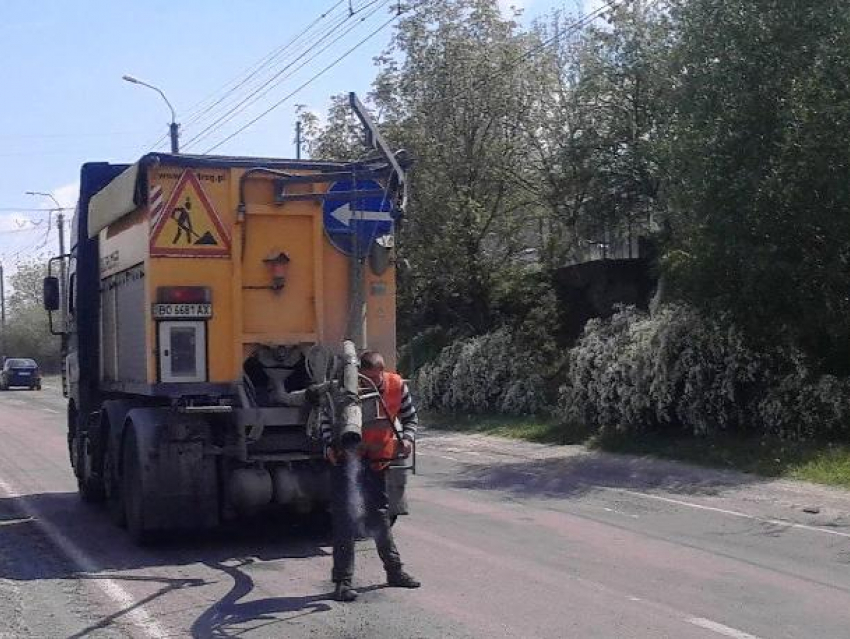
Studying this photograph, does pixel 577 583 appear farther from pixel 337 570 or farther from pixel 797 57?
pixel 797 57

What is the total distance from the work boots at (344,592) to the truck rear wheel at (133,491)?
259 centimetres

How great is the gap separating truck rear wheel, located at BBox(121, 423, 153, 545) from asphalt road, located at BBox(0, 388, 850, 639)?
17cm

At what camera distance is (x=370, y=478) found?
8523 mm

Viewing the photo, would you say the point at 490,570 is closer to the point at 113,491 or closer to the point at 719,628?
the point at 719,628

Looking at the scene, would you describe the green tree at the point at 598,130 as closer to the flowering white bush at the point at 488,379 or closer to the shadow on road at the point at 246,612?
the flowering white bush at the point at 488,379

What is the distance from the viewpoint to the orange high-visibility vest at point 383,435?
8.41 meters

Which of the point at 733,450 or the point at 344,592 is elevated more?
the point at 733,450

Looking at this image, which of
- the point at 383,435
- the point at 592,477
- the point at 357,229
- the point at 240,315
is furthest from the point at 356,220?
the point at 592,477

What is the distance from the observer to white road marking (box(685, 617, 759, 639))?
23.2ft

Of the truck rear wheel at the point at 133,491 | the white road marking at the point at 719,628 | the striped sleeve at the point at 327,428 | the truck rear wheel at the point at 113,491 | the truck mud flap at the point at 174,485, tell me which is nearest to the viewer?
the white road marking at the point at 719,628

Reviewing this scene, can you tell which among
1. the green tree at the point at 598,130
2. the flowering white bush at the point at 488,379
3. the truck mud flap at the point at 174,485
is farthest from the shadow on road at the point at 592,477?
the green tree at the point at 598,130

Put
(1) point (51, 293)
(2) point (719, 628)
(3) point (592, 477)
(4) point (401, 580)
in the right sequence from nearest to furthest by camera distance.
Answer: (2) point (719, 628)
(4) point (401, 580)
(1) point (51, 293)
(3) point (592, 477)

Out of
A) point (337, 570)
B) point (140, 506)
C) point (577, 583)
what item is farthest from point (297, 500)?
point (577, 583)

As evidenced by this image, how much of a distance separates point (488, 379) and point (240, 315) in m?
15.6
